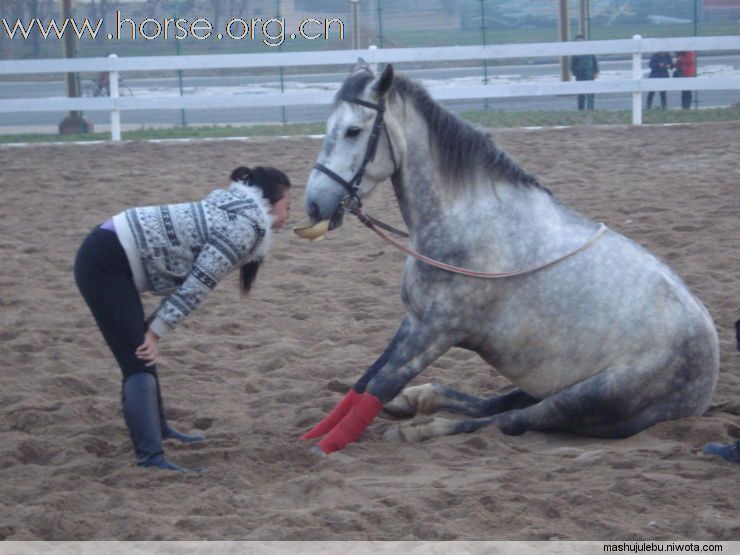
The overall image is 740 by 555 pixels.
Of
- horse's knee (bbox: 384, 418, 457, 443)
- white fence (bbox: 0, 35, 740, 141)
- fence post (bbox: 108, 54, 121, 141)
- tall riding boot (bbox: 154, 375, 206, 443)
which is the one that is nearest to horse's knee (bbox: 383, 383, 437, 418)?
horse's knee (bbox: 384, 418, 457, 443)

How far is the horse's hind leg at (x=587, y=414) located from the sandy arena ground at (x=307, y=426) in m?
0.08

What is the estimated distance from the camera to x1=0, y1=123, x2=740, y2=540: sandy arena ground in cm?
380

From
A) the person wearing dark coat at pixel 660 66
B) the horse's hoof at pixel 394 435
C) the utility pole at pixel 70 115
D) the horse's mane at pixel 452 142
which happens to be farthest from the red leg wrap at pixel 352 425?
the person wearing dark coat at pixel 660 66

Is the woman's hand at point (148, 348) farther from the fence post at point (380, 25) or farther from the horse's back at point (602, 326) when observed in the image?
the fence post at point (380, 25)

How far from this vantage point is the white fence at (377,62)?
54.3ft

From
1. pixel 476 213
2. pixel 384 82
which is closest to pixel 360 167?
pixel 384 82

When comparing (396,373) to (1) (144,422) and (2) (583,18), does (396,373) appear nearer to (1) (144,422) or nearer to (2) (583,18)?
(1) (144,422)

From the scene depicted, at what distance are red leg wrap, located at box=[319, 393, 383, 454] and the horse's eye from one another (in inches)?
46.7

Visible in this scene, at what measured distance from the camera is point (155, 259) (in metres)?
4.44

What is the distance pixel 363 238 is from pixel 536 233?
4730 millimetres

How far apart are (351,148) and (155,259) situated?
103 centimetres

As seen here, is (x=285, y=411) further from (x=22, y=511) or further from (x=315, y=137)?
(x=315, y=137)

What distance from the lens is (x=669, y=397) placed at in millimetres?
4773

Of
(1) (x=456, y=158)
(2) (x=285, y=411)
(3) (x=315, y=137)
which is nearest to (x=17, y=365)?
(2) (x=285, y=411)
